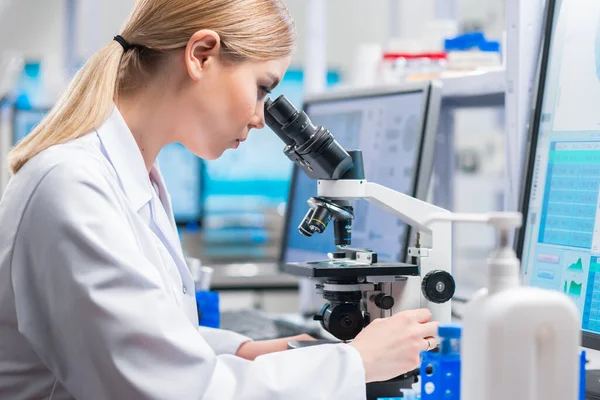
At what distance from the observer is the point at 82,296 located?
102 cm

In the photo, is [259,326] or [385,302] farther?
[259,326]

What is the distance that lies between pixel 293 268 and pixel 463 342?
55 centimetres

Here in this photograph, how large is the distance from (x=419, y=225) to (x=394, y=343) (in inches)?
8.2

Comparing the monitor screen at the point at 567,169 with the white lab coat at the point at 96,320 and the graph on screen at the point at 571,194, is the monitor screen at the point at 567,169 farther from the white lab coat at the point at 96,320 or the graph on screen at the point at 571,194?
the white lab coat at the point at 96,320

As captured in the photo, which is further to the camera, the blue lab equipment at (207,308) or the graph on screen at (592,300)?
the blue lab equipment at (207,308)

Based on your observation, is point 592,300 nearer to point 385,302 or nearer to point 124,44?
point 385,302

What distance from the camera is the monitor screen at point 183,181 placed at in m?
3.68

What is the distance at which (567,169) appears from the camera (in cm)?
129

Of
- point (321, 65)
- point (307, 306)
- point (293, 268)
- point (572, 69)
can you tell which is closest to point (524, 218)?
point (572, 69)

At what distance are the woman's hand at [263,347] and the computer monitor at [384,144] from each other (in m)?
0.31

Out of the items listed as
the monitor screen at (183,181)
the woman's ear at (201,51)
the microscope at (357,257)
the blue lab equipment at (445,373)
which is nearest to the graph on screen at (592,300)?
the microscope at (357,257)

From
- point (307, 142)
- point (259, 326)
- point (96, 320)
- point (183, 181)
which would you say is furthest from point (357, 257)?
point (183, 181)

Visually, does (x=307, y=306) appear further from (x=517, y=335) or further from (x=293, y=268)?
(x=517, y=335)

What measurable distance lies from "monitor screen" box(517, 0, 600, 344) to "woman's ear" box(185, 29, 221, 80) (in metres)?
0.57
